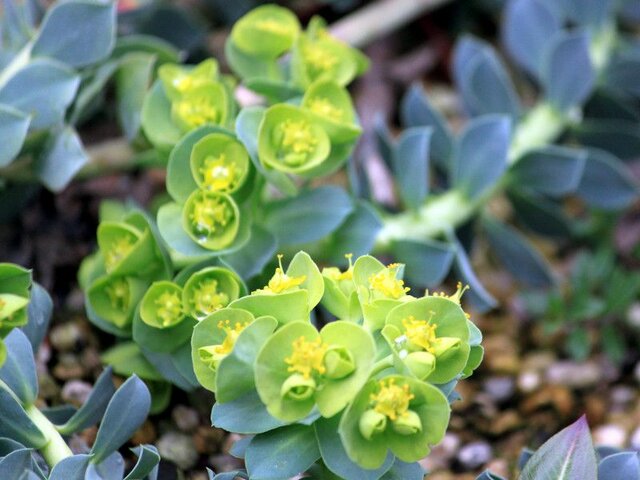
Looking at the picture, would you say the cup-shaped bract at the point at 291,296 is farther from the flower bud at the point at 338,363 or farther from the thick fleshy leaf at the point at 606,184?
the thick fleshy leaf at the point at 606,184

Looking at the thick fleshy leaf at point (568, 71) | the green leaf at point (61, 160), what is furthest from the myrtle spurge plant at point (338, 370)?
the thick fleshy leaf at point (568, 71)

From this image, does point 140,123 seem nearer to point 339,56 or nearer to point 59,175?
point 59,175

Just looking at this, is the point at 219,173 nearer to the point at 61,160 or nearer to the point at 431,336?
the point at 61,160

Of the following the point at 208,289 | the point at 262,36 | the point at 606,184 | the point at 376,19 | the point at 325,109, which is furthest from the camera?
the point at 376,19

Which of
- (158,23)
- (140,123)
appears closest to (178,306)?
(140,123)

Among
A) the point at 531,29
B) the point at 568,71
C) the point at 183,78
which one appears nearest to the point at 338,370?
the point at 183,78
